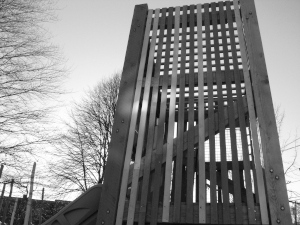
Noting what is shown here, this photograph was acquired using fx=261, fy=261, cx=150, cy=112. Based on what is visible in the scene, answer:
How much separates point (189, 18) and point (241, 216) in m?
3.03

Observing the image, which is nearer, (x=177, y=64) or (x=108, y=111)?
(x=177, y=64)

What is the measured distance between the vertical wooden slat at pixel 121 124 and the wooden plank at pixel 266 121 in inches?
62.9

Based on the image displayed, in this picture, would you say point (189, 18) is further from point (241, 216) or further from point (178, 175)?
point (241, 216)

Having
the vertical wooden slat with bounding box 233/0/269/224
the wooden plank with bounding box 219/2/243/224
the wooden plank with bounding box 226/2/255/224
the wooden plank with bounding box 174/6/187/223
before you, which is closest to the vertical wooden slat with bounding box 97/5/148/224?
the wooden plank with bounding box 174/6/187/223

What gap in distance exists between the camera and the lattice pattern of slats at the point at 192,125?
112 inches

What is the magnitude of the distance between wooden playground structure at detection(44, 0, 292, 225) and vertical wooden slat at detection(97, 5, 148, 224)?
0.01 meters

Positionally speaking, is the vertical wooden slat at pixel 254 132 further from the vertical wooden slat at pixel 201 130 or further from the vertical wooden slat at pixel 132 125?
the vertical wooden slat at pixel 132 125

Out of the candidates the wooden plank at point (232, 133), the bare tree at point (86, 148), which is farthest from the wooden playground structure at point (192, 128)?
the bare tree at point (86, 148)

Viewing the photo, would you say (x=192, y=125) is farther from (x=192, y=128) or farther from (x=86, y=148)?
(x=86, y=148)

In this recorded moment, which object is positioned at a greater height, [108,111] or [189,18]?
[108,111]

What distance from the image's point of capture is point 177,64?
3.84 m

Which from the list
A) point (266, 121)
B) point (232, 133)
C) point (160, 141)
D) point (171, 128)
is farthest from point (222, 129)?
point (160, 141)

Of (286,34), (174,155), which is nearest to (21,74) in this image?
(174,155)

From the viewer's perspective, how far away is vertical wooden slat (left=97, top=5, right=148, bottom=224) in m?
2.98
